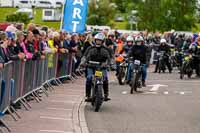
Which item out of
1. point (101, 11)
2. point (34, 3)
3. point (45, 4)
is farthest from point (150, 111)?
point (45, 4)

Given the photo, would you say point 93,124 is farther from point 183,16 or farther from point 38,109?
point 183,16

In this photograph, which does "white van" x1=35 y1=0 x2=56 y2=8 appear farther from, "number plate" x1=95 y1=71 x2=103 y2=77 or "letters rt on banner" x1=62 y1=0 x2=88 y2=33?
"number plate" x1=95 y1=71 x2=103 y2=77

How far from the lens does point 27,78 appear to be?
56.0 feet

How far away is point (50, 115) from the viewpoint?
16.0 meters

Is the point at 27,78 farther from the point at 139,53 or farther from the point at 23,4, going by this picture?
the point at 23,4

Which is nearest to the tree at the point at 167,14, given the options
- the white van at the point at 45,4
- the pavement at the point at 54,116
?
the white van at the point at 45,4

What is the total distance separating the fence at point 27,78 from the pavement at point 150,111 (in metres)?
1.53

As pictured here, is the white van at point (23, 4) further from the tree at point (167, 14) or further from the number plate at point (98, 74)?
the number plate at point (98, 74)

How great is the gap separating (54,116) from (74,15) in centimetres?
1237

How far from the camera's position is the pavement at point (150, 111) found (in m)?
14.4

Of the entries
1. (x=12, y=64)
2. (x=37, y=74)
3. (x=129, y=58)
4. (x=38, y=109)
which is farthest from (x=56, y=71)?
(x=12, y=64)

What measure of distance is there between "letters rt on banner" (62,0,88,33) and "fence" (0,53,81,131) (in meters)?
2.89

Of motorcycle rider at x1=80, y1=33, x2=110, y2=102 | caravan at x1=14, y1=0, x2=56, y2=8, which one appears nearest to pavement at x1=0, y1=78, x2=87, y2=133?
motorcycle rider at x1=80, y1=33, x2=110, y2=102

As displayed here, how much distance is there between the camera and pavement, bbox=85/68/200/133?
1435 cm
